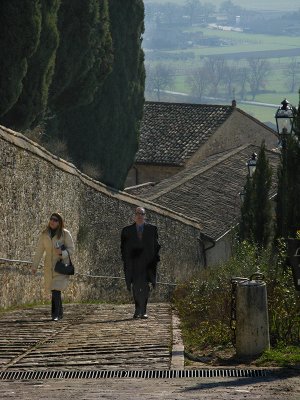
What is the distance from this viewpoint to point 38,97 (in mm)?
23422

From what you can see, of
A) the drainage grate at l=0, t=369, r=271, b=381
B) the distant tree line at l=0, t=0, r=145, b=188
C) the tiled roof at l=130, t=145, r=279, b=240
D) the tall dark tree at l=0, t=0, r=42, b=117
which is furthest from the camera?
the tiled roof at l=130, t=145, r=279, b=240

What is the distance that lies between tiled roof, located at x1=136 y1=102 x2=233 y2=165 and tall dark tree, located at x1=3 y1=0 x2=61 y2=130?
22413mm

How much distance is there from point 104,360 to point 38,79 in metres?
14.0

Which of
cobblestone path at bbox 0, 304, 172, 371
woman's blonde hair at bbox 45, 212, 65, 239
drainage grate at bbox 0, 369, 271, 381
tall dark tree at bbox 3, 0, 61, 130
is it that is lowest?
drainage grate at bbox 0, 369, 271, 381

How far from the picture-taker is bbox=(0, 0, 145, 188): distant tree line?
22.3m

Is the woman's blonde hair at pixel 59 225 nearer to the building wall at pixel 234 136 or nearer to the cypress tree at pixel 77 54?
the cypress tree at pixel 77 54

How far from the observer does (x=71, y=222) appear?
2167 cm

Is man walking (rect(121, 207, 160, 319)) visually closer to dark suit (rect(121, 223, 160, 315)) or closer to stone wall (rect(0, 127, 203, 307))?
dark suit (rect(121, 223, 160, 315))

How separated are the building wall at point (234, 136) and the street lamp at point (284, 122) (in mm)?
27867

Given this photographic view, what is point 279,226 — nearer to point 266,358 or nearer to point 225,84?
point 266,358

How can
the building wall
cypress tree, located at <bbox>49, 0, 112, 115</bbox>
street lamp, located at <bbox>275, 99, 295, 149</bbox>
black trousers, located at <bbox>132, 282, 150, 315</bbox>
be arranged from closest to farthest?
black trousers, located at <bbox>132, 282, 150, 315</bbox>, street lamp, located at <bbox>275, 99, 295, 149</bbox>, cypress tree, located at <bbox>49, 0, 112, 115</bbox>, the building wall

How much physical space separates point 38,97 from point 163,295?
5.89 meters

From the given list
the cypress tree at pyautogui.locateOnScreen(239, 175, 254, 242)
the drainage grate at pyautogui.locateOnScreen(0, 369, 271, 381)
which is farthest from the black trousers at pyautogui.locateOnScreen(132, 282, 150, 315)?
the cypress tree at pyautogui.locateOnScreen(239, 175, 254, 242)

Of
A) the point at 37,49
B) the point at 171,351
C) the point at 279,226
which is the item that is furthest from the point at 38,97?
the point at 171,351
